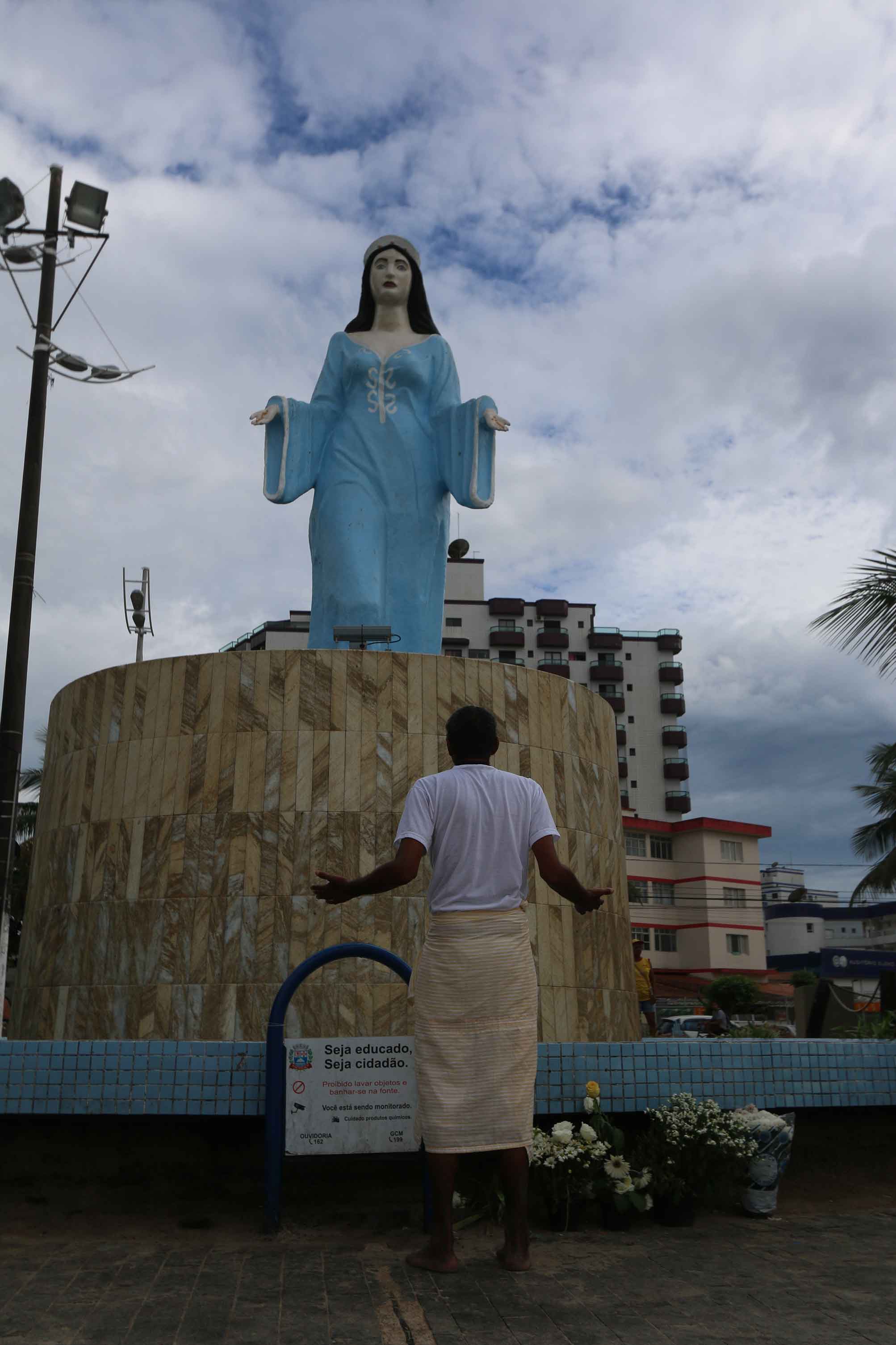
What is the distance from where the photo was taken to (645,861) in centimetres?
4431

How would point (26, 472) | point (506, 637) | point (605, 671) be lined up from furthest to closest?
point (605, 671) < point (506, 637) < point (26, 472)

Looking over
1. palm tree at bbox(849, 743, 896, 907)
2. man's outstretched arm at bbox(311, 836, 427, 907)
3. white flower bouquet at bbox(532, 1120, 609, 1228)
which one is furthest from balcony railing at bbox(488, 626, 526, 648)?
man's outstretched arm at bbox(311, 836, 427, 907)

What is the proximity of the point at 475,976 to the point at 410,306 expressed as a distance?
26.1 ft

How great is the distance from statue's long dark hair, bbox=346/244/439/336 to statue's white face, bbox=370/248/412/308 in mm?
49

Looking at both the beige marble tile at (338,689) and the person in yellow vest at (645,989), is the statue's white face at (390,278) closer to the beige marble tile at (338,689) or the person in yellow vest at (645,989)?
the beige marble tile at (338,689)

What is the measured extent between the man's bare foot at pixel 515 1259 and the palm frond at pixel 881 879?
82.2 ft

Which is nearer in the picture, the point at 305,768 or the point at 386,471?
the point at 305,768

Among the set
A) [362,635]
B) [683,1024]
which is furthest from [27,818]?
[362,635]

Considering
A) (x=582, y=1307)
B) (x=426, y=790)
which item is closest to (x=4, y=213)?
(x=426, y=790)

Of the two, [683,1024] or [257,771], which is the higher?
[257,771]

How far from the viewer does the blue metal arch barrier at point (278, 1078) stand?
4.23m

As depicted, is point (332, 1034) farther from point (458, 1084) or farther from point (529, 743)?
point (458, 1084)

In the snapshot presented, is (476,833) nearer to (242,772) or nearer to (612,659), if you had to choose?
(242,772)

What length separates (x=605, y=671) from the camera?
58.7m
